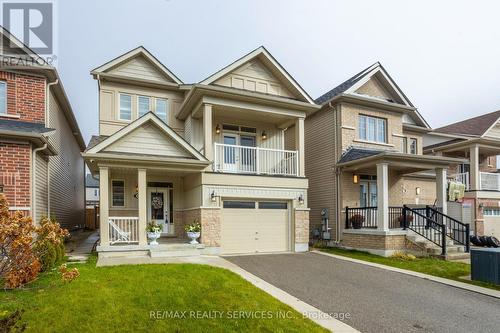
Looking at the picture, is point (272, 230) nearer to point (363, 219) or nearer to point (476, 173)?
point (363, 219)

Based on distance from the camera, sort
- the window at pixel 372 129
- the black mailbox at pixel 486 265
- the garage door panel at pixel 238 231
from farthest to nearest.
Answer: the window at pixel 372 129, the garage door panel at pixel 238 231, the black mailbox at pixel 486 265

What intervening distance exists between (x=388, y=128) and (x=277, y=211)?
7752mm

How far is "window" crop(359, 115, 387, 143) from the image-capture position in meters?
16.0

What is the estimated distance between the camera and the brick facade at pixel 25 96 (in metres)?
11.3

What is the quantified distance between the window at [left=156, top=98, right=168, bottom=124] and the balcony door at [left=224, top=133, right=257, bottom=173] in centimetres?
277

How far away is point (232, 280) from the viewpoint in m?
7.52

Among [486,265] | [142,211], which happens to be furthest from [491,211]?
[142,211]

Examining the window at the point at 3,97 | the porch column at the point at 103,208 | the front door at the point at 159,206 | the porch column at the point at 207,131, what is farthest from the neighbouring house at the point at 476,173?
the window at the point at 3,97

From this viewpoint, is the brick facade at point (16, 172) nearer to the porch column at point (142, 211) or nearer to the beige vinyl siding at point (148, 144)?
the beige vinyl siding at point (148, 144)

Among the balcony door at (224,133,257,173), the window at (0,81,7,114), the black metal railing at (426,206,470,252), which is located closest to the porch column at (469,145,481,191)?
the black metal railing at (426,206,470,252)

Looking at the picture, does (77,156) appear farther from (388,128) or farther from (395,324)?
(395,324)

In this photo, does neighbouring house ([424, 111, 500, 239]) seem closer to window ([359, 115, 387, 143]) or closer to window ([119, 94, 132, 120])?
window ([359, 115, 387, 143])

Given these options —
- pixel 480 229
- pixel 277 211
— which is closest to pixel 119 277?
pixel 277 211

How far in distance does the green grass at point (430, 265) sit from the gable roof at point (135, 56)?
34.2 feet
